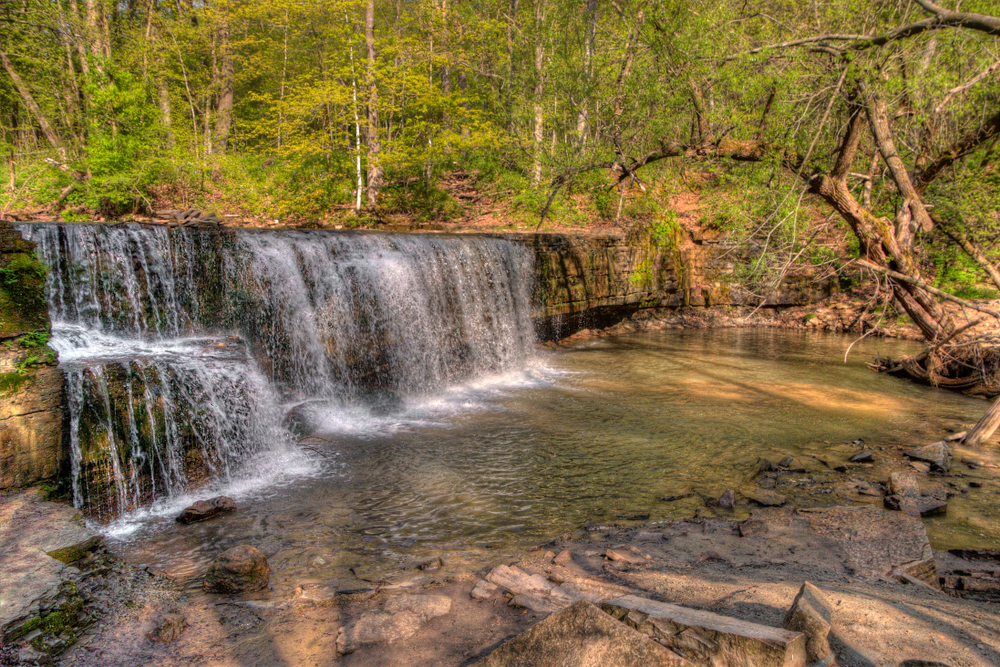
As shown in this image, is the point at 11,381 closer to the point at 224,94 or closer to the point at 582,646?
the point at 582,646

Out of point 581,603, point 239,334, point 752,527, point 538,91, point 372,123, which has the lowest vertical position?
point 752,527

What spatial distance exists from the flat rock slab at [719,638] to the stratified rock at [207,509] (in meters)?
3.99

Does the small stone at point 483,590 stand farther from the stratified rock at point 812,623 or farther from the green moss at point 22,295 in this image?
the green moss at point 22,295

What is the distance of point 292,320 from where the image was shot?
830 centimetres

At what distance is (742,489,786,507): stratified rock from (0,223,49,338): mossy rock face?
22.2 ft

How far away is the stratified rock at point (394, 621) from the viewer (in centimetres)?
293

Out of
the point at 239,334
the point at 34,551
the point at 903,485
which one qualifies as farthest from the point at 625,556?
the point at 239,334

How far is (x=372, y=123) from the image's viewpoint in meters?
16.0

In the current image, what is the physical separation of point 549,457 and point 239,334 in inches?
197

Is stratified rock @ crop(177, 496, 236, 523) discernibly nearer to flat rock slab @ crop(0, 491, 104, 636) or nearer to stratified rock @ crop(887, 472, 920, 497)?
flat rock slab @ crop(0, 491, 104, 636)

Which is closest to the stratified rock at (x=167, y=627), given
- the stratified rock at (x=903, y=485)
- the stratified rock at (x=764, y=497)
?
the stratified rock at (x=764, y=497)

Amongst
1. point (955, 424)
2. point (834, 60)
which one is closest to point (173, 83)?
point (834, 60)

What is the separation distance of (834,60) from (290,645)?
25.9ft

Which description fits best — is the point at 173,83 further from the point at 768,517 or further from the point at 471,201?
the point at 768,517
